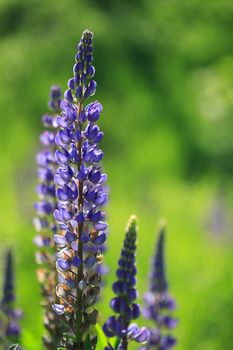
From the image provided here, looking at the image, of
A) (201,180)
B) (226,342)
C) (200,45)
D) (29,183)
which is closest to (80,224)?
(226,342)

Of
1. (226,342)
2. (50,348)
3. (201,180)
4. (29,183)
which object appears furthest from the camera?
(201,180)

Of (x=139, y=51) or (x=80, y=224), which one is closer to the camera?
(x=80, y=224)

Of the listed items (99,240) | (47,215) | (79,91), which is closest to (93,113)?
(79,91)

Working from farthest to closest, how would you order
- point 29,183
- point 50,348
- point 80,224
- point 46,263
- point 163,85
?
point 163,85, point 29,183, point 46,263, point 50,348, point 80,224

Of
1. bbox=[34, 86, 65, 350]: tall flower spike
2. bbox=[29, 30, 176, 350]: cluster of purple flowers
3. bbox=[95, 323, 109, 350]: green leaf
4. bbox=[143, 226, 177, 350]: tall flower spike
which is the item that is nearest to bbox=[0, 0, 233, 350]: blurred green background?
bbox=[143, 226, 177, 350]: tall flower spike

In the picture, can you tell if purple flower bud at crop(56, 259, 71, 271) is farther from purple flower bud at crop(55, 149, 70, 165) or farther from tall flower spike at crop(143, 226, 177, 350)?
tall flower spike at crop(143, 226, 177, 350)

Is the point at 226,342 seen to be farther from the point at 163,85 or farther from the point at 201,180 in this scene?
the point at 163,85

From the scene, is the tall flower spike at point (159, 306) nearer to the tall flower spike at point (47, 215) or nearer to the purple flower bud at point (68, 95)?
the tall flower spike at point (47, 215)
